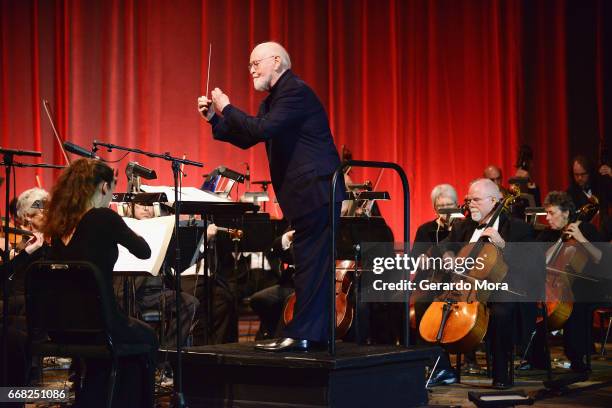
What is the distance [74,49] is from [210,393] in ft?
18.3

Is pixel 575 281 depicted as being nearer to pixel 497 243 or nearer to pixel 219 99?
pixel 497 243

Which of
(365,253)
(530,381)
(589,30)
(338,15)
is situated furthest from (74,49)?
(530,381)

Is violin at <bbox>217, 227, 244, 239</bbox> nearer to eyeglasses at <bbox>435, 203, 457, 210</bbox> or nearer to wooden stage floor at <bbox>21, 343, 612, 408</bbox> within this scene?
wooden stage floor at <bbox>21, 343, 612, 408</bbox>

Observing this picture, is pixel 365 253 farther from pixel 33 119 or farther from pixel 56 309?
pixel 33 119

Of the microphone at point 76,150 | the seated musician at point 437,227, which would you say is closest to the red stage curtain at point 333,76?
the seated musician at point 437,227

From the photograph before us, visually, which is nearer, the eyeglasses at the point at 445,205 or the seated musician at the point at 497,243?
the seated musician at the point at 497,243

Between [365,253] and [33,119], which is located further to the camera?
[33,119]

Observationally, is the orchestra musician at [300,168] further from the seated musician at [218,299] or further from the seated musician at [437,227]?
the seated musician at [437,227]

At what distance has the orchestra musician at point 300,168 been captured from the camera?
3.51 meters

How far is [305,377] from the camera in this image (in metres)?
3.43

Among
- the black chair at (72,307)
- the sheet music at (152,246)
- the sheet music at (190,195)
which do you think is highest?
the sheet music at (190,195)

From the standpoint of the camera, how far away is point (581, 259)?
564cm

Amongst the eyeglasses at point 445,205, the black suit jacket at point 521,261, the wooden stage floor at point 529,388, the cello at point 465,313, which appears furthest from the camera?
the eyeglasses at point 445,205

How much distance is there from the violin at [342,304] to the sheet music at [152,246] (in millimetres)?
1163
